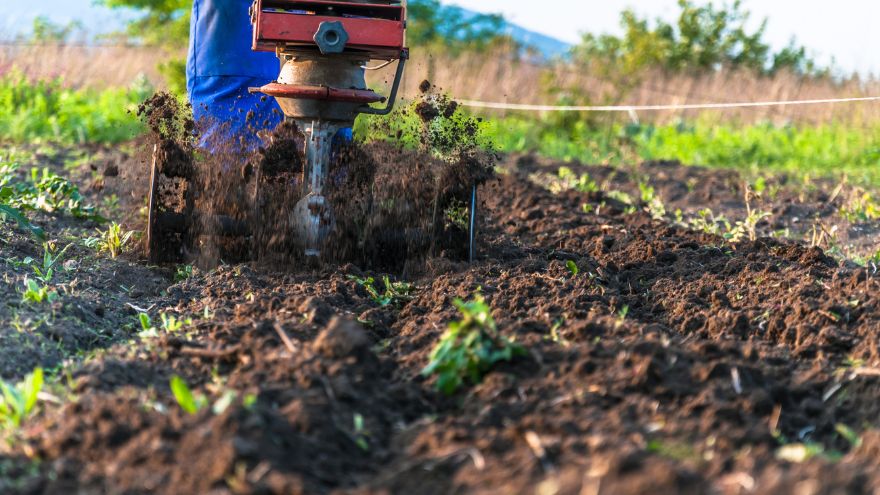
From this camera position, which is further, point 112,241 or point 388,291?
point 112,241

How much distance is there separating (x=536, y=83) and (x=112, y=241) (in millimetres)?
12583

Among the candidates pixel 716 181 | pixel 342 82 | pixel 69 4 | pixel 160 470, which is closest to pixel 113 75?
pixel 716 181

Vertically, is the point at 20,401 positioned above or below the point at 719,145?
below

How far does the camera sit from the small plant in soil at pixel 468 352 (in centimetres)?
305

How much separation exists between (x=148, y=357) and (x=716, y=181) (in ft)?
23.5

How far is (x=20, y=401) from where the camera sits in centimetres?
286

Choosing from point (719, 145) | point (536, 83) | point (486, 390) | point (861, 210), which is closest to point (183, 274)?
point (486, 390)

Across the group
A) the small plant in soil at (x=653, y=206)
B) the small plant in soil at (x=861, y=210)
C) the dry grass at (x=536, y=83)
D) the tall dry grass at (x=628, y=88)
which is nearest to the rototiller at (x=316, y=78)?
the small plant in soil at (x=653, y=206)

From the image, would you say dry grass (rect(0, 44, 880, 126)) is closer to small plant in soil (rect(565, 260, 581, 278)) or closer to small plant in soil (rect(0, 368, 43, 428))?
small plant in soil (rect(565, 260, 581, 278))

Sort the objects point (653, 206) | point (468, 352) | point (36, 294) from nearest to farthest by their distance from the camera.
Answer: point (468, 352)
point (36, 294)
point (653, 206)

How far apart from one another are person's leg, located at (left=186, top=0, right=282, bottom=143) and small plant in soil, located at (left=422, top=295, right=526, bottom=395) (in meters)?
3.09

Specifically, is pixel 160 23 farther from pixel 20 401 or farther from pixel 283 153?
pixel 20 401

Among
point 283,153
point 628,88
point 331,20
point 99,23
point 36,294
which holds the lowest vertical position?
point 36,294

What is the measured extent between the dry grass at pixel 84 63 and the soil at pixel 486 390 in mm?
9705
